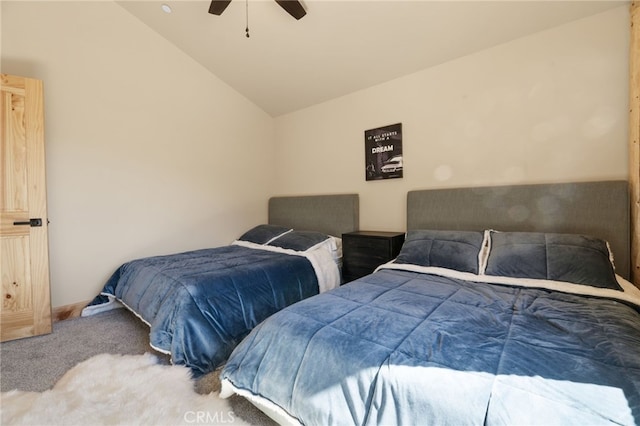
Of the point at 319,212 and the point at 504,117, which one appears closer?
the point at 504,117

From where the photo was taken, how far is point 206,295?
6.32 ft

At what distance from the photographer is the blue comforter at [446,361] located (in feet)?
2.61

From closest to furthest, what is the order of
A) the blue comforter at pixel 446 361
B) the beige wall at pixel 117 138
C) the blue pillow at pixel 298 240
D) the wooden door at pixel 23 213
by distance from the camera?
the blue comforter at pixel 446 361 → the wooden door at pixel 23 213 → the beige wall at pixel 117 138 → the blue pillow at pixel 298 240

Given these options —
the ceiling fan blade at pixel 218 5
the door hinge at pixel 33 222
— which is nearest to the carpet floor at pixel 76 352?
the door hinge at pixel 33 222

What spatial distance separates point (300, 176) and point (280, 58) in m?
1.55

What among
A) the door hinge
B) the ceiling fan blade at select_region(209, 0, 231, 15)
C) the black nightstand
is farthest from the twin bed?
the ceiling fan blade at select_region(209, 0, 231, 15)

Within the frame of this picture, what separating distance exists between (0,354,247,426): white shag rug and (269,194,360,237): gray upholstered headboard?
2.18 metres

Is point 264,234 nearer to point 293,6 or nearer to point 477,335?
point 293,6

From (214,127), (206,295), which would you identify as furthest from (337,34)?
(206,295)

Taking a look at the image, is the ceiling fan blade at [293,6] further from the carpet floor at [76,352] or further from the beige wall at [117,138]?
the carpet floor at [76,352]

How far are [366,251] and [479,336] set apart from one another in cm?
172

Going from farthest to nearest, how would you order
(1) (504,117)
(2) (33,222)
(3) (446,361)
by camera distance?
1. (1) (504,117)
2. (2) (33,222)
3. (3) (446,361)

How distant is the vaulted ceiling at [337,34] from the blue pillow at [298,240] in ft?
6.09

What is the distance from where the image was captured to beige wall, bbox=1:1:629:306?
84.0 inches
